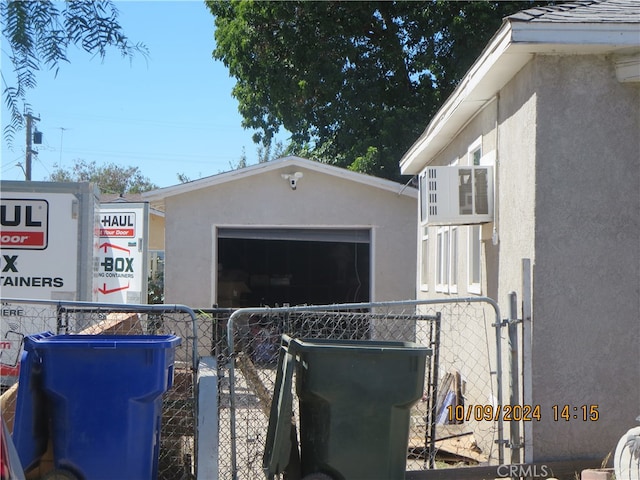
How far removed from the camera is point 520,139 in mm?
6695

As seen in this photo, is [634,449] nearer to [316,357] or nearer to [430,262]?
[316,357]

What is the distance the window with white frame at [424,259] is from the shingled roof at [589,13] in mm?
6067

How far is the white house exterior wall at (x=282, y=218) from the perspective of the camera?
15.3m

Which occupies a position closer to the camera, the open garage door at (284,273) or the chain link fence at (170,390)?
the chain link fence at (170,390)

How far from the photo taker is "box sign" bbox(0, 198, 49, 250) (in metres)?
8.62

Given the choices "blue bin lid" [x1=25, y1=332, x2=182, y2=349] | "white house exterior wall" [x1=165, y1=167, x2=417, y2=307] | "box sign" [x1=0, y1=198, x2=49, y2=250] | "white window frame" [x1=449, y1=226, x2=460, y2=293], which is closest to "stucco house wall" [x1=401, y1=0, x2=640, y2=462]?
"blue bin lid" [x1=25, y1=332, x2=182, y2=349]

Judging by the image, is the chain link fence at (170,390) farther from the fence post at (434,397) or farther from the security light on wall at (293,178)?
the security light on wall at (293,178)

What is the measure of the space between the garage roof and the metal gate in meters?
5.32

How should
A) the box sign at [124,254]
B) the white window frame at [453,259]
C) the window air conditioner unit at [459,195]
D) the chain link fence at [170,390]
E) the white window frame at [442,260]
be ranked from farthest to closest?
1. the box sign at [124,254]
2. the white window frame at [442,260]
3. the white window frame at [453,259]
4. the window air conditioner unit at [459,195]
5. the chain link fence at [170,390]

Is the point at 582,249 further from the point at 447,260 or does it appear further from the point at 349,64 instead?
the point at 349,64

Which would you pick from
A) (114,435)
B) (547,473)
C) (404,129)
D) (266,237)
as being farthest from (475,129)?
(404,129)

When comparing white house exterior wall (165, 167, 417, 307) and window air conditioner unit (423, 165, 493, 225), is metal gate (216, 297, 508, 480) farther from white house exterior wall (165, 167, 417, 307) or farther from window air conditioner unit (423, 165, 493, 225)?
white house exterior wall (165, 167, 417, 307)

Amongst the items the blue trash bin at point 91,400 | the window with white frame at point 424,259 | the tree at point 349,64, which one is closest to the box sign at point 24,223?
the blue trash bin at point 91,400

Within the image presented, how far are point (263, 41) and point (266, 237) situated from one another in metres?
8.93
